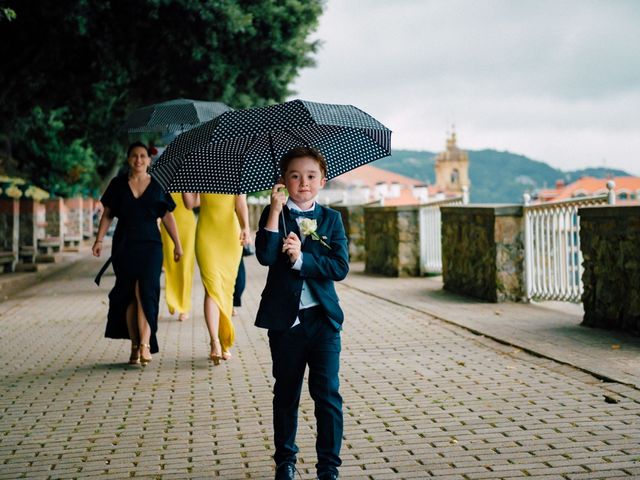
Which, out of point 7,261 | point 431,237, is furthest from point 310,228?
point 7,261

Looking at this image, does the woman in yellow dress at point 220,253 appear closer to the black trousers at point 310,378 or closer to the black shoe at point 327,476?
the black trousers at point 310,378

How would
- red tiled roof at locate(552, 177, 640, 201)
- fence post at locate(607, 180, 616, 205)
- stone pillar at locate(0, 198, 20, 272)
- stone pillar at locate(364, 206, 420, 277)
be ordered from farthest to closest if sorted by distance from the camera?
red tiled roof at locate(552, 177, 640, 201), stone pillar at locate(0, 198, 20, 272), stone pillar at locate(364, 206, 420, 277), fence post at locate(607, 180, 616, 205)

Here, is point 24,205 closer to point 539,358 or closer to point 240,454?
point 539,358

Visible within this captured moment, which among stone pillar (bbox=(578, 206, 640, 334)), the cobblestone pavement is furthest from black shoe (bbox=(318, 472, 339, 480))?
stone pillar (bbox=(578, 206, 640, 334))

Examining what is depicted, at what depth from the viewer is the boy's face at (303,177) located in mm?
4262

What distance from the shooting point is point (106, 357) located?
8.27 meters

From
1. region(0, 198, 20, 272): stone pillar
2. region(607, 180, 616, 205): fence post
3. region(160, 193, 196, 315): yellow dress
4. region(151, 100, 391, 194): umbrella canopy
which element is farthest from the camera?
region(0, 198, 20, 272): stone pillar

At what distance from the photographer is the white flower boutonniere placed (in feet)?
13.9

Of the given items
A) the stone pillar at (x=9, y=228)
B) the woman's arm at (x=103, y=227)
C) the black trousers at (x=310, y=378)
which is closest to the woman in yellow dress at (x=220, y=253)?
the woman's arm at (x=103, y=227)

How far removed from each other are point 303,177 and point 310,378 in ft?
3.22

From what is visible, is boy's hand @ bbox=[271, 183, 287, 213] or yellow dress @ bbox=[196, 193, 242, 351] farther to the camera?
yellow dress @ bbox=[196, 193, 242, 351]

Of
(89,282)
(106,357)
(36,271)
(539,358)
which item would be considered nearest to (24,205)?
(36,271)

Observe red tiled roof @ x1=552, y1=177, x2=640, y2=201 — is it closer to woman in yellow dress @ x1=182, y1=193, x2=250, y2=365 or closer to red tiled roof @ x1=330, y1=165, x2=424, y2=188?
red tiled roof @ x1=330, y1=165, x2=424, y2=188

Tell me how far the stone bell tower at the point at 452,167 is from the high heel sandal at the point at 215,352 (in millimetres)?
149515
